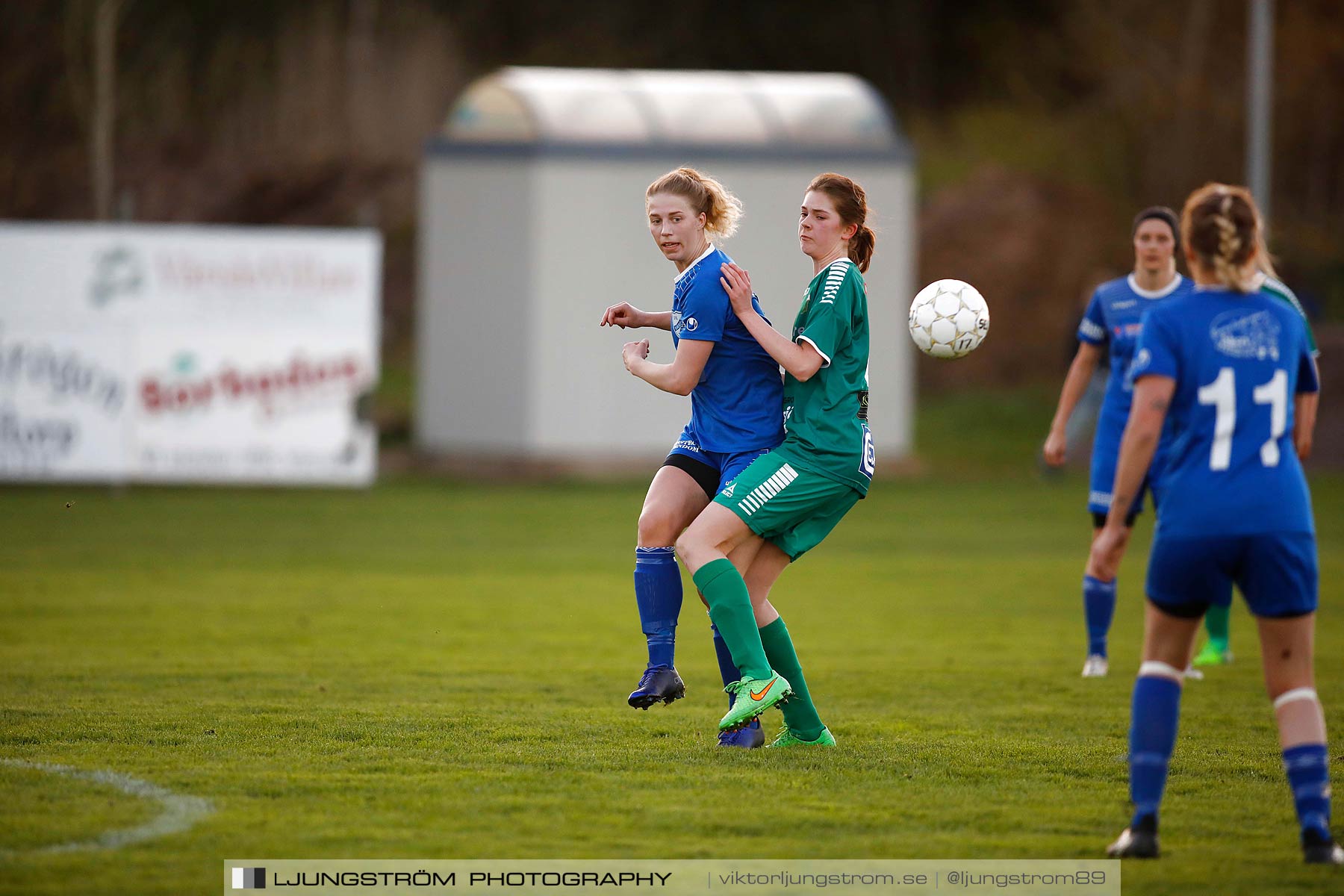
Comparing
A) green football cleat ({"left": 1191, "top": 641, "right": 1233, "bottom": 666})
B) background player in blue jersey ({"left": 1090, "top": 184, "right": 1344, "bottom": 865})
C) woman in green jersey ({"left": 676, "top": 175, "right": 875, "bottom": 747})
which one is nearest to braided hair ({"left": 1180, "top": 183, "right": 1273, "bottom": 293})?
Result: background player in blue jersey ({"left": 1090, "top": 184, "right": 1344, "bottom": 865})

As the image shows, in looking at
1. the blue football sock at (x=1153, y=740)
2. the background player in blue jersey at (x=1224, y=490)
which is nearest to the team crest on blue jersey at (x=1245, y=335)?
the background player in blue jersey at (x=1224, y=490)

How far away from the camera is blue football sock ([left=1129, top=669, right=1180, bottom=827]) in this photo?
4820mm

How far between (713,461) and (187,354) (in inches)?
502

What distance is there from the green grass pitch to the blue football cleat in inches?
3.6

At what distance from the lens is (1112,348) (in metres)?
8.27

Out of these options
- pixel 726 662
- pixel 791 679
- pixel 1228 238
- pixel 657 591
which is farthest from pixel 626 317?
pixel 1228 238

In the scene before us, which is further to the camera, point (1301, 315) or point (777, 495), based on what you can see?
point (777, 495)

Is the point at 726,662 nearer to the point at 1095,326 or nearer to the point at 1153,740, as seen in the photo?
the point at 1153,740

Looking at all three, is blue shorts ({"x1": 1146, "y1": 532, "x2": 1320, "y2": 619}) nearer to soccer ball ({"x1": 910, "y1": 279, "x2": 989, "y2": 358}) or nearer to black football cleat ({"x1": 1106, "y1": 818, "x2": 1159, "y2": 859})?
black football cleat ({"x1": 1106, "y1": 818, "x2": 1159, "y2": 859})

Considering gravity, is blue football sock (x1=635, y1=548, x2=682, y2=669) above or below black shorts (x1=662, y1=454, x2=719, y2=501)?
below

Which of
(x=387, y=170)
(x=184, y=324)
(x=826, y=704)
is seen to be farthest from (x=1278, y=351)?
(x=387, y=170)

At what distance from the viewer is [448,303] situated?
70.1 ft

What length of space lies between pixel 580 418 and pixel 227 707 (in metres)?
13.6

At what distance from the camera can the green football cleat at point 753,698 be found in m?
5.86
